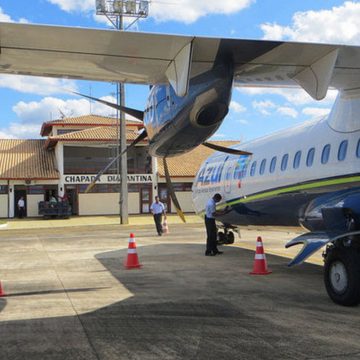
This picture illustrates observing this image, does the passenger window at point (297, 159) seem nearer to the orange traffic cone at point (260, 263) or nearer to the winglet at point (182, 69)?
the orange traffic cone at point (260, 263)

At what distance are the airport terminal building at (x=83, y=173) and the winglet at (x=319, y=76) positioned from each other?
32.7 meters

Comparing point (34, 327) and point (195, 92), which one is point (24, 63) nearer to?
point (195, 92)

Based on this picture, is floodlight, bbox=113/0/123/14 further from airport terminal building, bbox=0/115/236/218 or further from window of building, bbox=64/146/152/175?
window of building, bbox=64/146/152/175

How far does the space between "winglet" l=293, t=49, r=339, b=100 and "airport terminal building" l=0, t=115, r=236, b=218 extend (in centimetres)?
3267

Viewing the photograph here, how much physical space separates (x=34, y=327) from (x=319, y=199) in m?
5.01

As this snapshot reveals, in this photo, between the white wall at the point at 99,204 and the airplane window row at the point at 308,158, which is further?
the white wall at the point at 99,204

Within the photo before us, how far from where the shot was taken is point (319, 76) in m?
6.42

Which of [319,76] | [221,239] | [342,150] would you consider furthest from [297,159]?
[221,239]

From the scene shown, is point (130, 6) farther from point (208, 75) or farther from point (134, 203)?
point (208, 75)

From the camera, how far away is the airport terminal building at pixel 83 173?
39.8m

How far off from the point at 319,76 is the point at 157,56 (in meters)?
2.03

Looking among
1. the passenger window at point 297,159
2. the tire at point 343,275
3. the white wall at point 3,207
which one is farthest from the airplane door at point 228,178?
the white wall at point 3,207

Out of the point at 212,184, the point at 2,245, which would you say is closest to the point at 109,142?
the point at 2,245

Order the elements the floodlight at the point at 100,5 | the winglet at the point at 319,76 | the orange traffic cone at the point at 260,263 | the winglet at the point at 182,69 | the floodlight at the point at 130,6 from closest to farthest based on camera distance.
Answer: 1. the winglet at the point at 182,69
2. the winglet at the point at 319,76
3. the orange traffic cone at the point at 260,263
4. the floodlight at the point at 100,5
5. the floodlight at the point at 130,6
